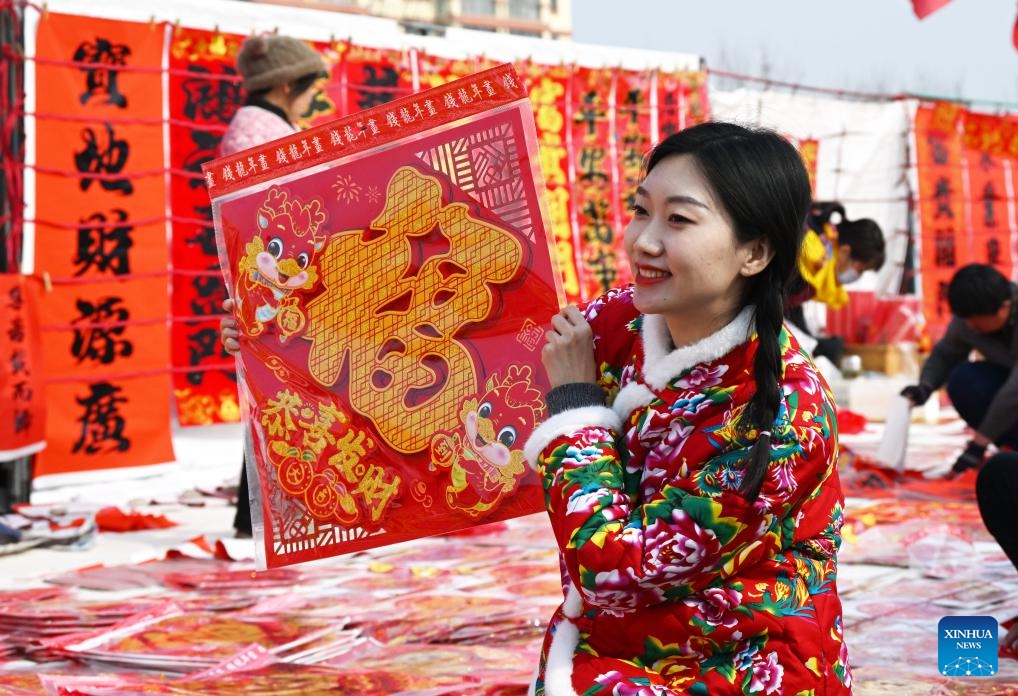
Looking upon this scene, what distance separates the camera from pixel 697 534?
1.47 meters

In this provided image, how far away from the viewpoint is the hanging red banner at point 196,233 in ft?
19.1

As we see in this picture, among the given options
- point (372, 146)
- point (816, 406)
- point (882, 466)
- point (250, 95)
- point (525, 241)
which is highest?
point (250, 95)

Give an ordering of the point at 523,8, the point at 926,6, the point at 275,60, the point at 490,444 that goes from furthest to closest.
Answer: the point at 523,8 < the point at 275,60 < the point at 926,6 < the point at 490,444

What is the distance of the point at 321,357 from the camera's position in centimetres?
198

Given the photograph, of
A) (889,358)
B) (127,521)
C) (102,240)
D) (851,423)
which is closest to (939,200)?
(889,358)

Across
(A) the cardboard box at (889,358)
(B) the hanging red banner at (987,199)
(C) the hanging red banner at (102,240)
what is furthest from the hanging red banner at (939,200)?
(C) the hanging red banner at (102,240)

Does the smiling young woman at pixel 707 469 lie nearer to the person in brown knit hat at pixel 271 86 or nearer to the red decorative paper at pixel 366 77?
the person in brown knit hat at pixel 271 86

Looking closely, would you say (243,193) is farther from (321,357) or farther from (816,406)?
(816,406)

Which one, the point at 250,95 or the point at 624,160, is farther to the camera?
the point at 624,160

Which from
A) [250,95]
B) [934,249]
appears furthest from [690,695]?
[934,249]

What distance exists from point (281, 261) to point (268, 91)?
219cm

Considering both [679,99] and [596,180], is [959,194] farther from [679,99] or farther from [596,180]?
[596,180]

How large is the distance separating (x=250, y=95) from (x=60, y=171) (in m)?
1.66

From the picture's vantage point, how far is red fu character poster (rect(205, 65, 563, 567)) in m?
1.88
